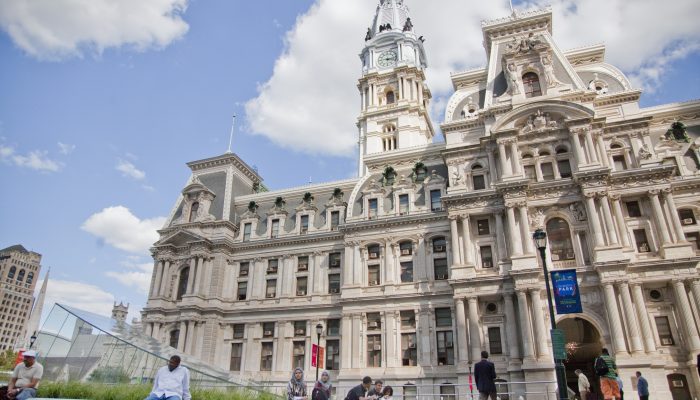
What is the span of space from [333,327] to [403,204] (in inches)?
500

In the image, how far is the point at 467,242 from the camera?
3656 cm

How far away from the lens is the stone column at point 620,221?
33094 millimetres

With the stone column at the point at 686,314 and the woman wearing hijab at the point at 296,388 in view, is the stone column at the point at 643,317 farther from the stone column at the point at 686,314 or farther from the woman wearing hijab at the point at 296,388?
the woman wearing hijab at the point at 296,388

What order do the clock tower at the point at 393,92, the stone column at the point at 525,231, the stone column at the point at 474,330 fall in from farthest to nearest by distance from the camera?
the clock tower at the point at 393,92 < the stone column at the point at 525,231 < the stone column at the point at 474,330

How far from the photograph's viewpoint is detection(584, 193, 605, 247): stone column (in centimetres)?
3266

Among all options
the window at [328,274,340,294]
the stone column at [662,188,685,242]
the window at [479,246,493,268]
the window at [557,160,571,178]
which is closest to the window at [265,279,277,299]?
the window at [328,274,340,294]

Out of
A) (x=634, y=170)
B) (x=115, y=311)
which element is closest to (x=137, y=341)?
(x=634, y=170)

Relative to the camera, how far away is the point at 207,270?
4631cm

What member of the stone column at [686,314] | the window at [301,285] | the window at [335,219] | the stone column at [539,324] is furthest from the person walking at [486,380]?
the window at [335,219]

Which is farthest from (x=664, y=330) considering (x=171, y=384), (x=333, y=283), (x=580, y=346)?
(x=171, y=384)

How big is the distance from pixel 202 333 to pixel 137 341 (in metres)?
18.0

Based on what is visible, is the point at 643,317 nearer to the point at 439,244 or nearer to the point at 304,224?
the point at 439,244

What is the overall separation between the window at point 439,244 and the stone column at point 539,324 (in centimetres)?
872

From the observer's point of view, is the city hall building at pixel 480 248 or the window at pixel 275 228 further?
the window at pixel 275 228
